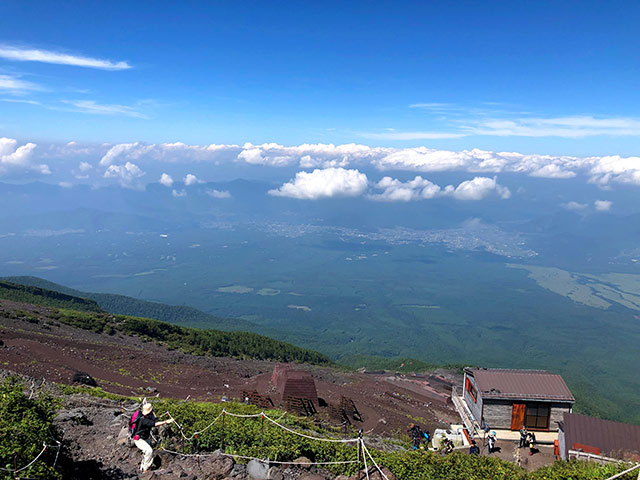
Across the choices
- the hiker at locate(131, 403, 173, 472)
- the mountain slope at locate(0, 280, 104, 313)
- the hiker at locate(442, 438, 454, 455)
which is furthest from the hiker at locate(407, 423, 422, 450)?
the mountain slope at locate(0, 280, 104, 313)

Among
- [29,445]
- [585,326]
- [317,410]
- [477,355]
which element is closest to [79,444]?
[29,445]

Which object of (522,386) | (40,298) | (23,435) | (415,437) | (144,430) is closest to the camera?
(23,435)

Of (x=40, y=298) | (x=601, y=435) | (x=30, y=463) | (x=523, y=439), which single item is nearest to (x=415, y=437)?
(x=523, y=439)

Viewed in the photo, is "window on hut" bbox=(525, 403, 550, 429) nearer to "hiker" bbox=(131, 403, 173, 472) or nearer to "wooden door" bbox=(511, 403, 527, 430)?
"wooden door" bbox=(511, 403, 527, 430)

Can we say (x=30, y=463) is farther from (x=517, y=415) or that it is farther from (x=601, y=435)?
(x=517, y=415)

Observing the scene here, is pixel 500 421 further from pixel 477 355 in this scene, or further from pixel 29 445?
pixel 477 355

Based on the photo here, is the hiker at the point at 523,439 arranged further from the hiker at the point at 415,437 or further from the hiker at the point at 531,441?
the hiker at the point at 415,437
